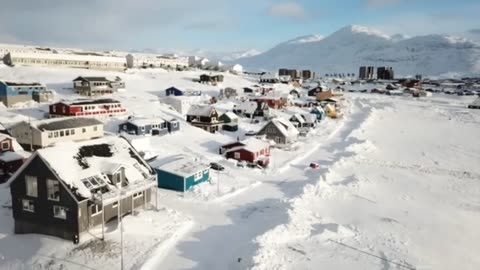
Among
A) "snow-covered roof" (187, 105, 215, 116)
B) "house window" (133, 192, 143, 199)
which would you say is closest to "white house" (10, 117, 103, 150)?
"house window" (133, 192, 143, 199)

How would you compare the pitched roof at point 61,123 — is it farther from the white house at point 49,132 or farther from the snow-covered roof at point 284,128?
Result: the snow-covered roof at point 284,128

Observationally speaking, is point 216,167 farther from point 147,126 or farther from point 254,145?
point 147,126

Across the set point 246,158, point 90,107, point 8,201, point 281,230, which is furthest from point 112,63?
point 281,230

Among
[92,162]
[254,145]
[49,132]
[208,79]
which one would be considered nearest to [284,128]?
[254,145]

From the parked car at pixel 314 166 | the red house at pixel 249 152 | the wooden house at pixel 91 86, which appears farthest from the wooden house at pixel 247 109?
the parked car at pixel 314 166

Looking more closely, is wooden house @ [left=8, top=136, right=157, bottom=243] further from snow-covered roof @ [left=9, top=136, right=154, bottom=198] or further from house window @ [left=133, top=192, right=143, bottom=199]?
house window @ [left=133, top=192, right=143, bottom=199]
